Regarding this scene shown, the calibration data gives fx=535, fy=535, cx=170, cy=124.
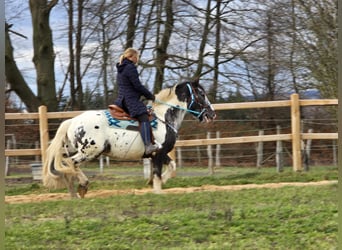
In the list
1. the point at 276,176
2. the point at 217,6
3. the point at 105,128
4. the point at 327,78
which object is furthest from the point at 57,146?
the point at 217,6

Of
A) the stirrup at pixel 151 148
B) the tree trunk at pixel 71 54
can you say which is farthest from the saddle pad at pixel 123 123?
the tree trunk at pixel 71 54

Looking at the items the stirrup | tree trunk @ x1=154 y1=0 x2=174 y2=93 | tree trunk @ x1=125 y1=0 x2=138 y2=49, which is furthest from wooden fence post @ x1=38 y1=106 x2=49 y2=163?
tree trunk @ x1=125 y1=0 x2=138 y2=49

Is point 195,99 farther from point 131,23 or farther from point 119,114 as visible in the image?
point 131,23

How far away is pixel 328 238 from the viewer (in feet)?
16.1

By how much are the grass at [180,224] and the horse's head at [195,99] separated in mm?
1937

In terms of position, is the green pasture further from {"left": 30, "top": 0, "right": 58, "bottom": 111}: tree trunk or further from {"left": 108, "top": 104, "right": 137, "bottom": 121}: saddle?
{"left": 30, "top": 0, "right": 58, "bottom": 111}: tree trunk

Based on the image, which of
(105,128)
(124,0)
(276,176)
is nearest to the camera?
(105,128)

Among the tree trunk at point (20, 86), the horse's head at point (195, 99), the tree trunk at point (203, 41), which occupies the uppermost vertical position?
→ the tree trunk at point (203, 41)

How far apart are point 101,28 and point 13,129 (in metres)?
4.26

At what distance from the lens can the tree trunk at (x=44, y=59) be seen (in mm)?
17516

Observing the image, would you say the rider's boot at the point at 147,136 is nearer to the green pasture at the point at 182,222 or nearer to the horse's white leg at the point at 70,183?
the green pasture at the point at 182,222

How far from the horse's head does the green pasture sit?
159 centimetres

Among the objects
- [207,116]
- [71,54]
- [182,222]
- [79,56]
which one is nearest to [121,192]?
[207,116]

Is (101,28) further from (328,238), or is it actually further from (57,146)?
(328,238)
